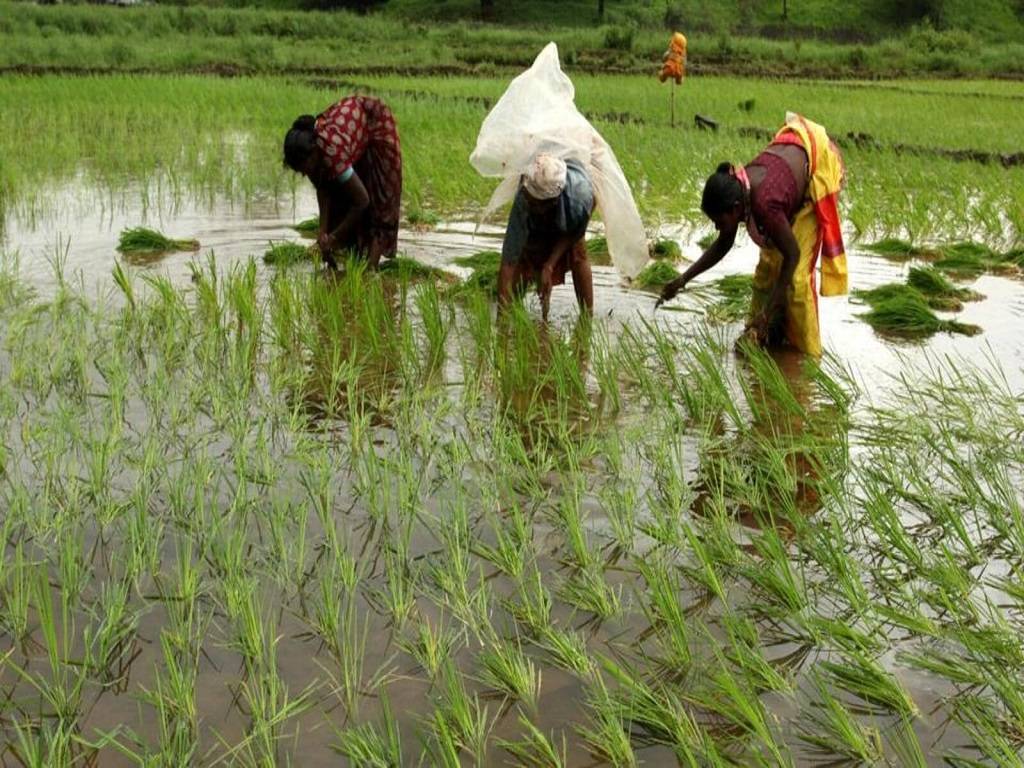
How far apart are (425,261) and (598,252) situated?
0.94 m

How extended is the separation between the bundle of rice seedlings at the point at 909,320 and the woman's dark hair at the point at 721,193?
1.19m

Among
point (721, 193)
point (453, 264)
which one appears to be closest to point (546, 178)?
point (721, 193)

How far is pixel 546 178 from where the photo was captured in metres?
4.05

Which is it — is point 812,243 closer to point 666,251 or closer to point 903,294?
point 903,294

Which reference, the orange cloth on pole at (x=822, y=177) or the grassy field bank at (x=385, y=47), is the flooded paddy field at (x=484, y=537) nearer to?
the orange cloth on pole at (x=822, y=177)

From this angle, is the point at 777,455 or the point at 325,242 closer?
the point at 777,455

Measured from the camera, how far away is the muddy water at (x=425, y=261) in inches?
77.9

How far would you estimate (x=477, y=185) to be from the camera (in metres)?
7.81

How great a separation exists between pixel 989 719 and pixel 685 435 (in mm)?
1554

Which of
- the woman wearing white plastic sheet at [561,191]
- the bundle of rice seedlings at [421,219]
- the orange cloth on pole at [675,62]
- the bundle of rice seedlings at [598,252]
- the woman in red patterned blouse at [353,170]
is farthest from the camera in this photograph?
the orange cloth on pole at [675,62]

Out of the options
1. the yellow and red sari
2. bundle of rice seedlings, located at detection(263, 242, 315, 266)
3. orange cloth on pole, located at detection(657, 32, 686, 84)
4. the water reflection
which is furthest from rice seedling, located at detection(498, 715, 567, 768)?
orange cloth on pole, located at detection(657, 32, 686, 84)

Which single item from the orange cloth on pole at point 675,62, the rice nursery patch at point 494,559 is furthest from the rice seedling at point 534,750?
the orange cloth on pole at point 675,62

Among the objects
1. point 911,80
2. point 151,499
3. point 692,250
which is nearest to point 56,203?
point 692,250

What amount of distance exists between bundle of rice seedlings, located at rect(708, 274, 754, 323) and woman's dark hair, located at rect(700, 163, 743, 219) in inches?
32.1
